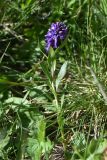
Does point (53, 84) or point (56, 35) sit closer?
point (53, 84)

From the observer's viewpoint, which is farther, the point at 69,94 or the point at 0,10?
the point at 0,10

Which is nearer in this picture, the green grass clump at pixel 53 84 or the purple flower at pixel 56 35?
the green grass clump at pixel 53 84

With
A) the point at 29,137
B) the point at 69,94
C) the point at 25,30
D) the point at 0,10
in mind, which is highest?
the point at 0,10

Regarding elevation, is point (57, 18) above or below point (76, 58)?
above

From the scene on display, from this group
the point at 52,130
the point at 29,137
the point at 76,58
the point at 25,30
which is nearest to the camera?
the point at 29,137

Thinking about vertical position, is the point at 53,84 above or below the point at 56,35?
below

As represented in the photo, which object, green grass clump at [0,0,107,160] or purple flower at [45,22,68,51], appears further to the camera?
purple flower at [45,22,68,51]

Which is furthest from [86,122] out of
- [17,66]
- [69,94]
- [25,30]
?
[25,30]

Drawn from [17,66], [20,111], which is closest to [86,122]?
[20,111]

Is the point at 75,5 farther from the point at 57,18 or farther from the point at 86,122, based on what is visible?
the point at 86,122

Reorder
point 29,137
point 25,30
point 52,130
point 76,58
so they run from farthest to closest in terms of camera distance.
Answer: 1. point 25,30
2. point 76,58
3. point 52,130
4. point 29,137
